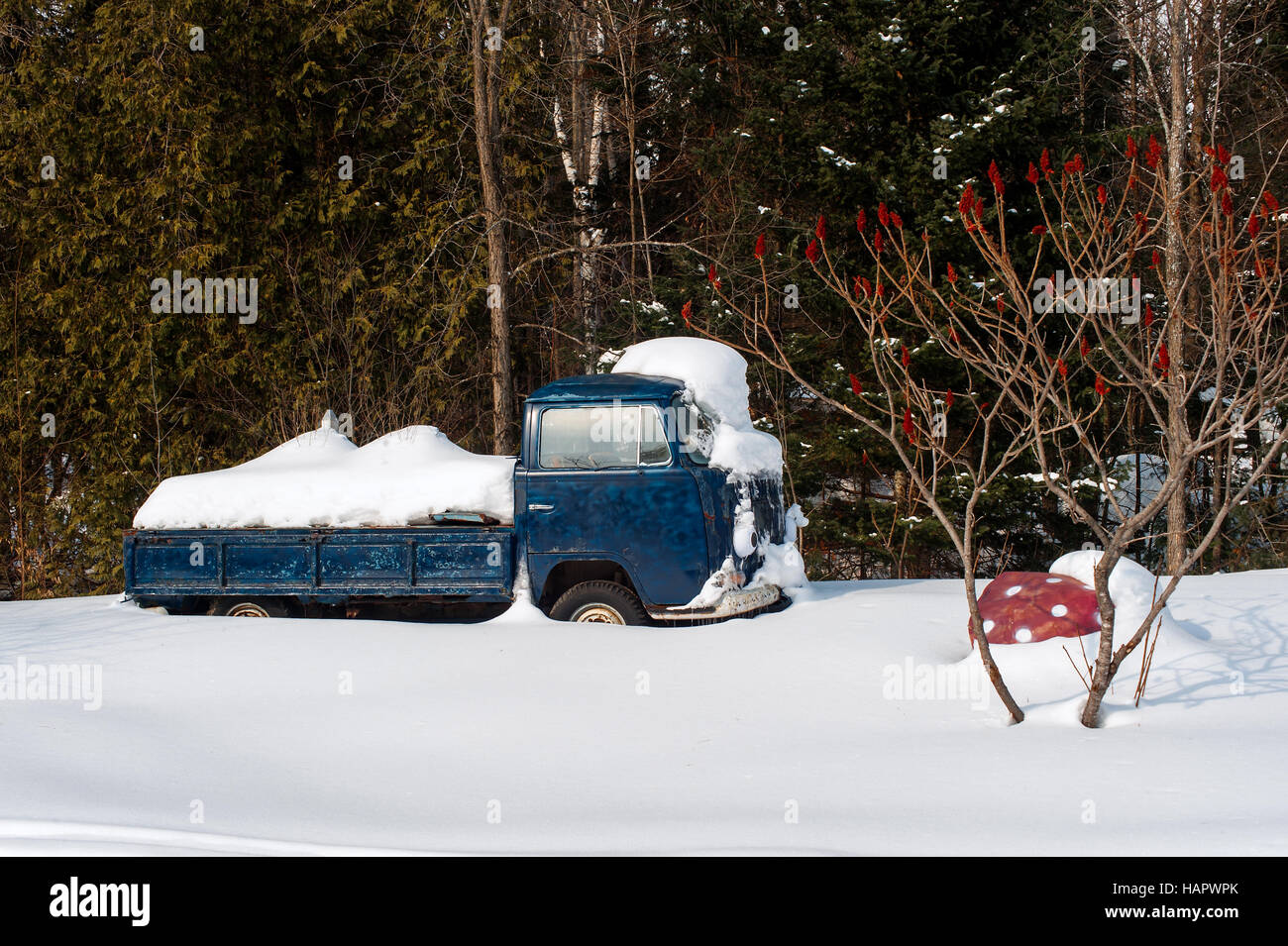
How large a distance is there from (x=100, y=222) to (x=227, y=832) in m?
13.5

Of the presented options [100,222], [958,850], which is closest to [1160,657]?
[958,850]

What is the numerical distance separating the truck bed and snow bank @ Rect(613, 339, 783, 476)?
1.67 meters

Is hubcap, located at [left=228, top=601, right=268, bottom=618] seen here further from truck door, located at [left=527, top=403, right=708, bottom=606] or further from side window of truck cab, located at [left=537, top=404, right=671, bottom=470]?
side window of truck cab, located at [left=537, top=404, right=671, bottom=470]

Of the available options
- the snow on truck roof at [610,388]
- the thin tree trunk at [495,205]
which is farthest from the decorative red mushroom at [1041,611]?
the thin tree trunk at [495,205]

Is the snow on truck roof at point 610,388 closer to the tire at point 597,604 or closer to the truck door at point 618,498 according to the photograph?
the truck door at point 618,498

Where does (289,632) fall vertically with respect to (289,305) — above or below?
below

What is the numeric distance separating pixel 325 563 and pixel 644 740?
3.56 meters

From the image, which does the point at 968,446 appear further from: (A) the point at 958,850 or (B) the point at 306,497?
(A) the point at 958,850

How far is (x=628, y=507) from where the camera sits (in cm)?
753

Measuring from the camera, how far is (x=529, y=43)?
15453 millimetres

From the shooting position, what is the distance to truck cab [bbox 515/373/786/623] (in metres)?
7.42

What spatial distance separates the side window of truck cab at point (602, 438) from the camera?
766 cm

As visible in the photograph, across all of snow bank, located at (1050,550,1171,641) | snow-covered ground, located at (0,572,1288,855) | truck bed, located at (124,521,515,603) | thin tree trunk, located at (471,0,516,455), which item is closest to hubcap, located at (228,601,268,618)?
truck bed, located at (124,521,515,603)
